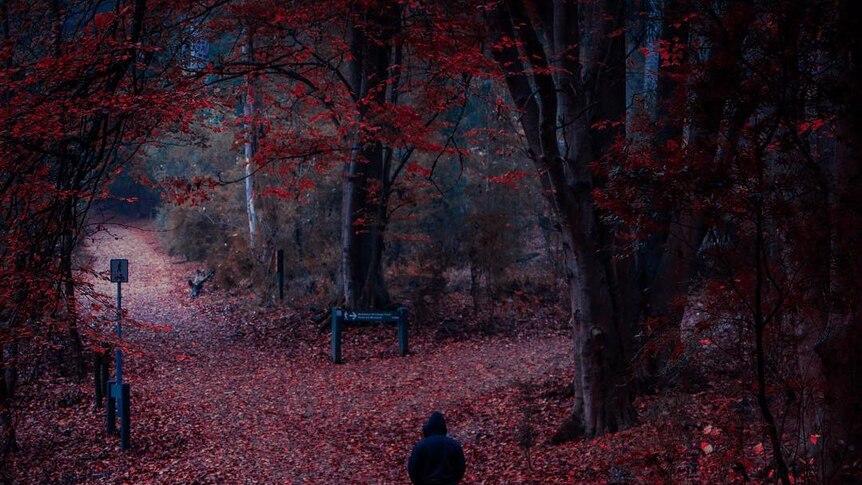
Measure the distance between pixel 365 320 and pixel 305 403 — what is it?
3.22 metres

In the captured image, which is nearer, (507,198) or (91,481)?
(91,481)

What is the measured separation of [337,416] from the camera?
11.9 metres

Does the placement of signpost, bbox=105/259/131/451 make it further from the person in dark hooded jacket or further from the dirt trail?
the person in dark hooded jacket

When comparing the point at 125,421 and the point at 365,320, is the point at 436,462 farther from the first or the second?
the point at 365,320

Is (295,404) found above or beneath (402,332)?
beneath

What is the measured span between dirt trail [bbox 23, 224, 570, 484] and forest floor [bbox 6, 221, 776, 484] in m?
0.04

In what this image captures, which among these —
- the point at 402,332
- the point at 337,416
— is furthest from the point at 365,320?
the point at 337,416

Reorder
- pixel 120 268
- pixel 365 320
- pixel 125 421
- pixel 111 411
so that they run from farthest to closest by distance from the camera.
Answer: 1. pixel 365 320
2. pixel 111 411
3. pixel 120 268
4. pixel 125 421

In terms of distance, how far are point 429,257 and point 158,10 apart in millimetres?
8859

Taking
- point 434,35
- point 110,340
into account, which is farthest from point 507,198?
point 110,340

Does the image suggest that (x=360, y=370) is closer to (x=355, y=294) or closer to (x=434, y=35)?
(x=355, y=294)

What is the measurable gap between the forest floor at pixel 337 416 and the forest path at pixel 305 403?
39 millimetres

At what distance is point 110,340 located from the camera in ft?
29.6

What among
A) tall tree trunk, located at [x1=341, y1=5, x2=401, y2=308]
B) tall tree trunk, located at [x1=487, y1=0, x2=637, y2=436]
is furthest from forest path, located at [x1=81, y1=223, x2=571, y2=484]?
tall tree trunk, located at [x1=487, y1=0, x2=637, y2=436]
